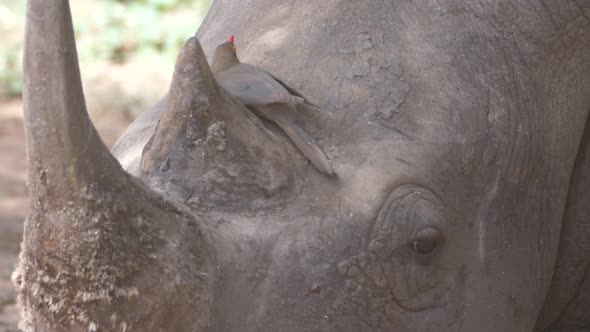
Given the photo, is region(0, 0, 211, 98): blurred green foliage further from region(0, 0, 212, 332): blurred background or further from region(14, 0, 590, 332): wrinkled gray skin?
region(14, 0, 590, 332): wrinkled gray skin

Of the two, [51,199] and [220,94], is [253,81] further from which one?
[51,199]

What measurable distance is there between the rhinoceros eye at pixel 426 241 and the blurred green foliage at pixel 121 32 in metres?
6.44

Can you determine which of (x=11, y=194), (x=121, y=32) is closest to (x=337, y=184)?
(x=11, y=194)

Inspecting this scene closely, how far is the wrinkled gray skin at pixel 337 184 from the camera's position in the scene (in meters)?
2.60

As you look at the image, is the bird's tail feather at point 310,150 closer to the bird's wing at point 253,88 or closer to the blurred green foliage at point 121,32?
the bird's wing at point 253,88

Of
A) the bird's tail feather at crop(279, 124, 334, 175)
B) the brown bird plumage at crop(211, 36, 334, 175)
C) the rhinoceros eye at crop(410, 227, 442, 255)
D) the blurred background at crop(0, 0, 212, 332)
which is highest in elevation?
the blurred background at crop(0, 0, 212, 332)

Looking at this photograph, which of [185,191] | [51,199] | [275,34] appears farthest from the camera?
[275,34]

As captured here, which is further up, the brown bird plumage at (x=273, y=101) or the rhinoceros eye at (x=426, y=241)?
the brown bird plumage at (x=273, y=101)

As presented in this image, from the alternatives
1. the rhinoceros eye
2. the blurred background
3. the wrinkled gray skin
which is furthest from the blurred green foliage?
the rhinoceros eye

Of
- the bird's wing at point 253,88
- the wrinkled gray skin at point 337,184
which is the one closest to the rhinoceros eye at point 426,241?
the wrinkled gray skin at point 337,184

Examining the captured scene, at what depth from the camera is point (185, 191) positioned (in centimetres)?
296

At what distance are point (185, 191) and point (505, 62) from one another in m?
1.04

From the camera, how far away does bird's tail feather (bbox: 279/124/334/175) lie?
10.2 ft

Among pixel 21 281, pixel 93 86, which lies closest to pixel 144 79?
pixel 93 86
